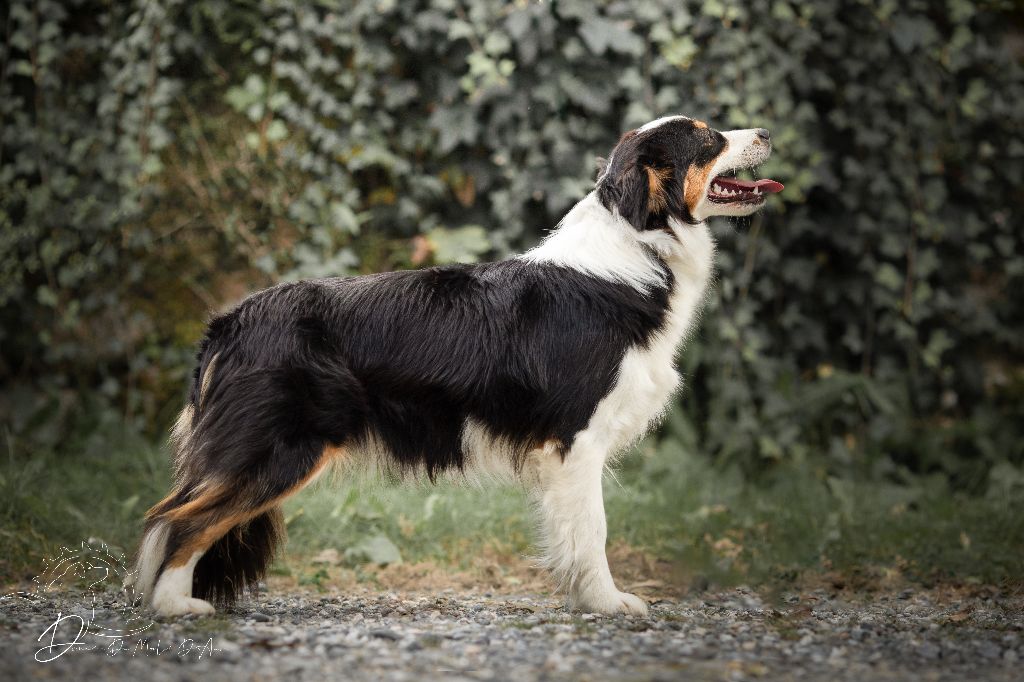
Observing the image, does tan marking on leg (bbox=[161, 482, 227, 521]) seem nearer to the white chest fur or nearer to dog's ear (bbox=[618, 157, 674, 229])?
the white chest fur

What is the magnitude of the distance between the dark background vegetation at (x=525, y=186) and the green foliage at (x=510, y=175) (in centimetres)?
2

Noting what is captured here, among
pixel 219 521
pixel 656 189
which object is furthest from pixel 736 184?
pixel 219 521

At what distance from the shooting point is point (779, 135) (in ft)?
19.7

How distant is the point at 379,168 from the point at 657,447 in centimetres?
231

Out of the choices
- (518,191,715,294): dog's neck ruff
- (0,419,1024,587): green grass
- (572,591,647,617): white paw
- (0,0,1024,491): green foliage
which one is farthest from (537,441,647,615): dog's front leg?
(0,0,1024,491): green foliage

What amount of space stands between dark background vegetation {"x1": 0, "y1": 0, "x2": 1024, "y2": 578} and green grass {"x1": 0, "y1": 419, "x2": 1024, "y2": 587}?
0.14 m

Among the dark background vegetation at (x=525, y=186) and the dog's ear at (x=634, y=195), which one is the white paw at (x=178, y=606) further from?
the dark background vegetation at (x=525, y=186)

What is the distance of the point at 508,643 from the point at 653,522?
2.01 m

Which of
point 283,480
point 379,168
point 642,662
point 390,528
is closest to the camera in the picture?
point 642,662

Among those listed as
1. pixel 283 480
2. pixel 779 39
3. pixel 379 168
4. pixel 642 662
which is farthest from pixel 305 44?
pixel 642 662

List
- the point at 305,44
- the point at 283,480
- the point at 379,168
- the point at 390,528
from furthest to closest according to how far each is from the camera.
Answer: the point at 379,168 < the point at 305,44 < the point at 390,528 < the point at 283,480

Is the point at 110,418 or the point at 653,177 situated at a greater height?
the point at 653,177

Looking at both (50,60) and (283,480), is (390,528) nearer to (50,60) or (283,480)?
(283,480)
